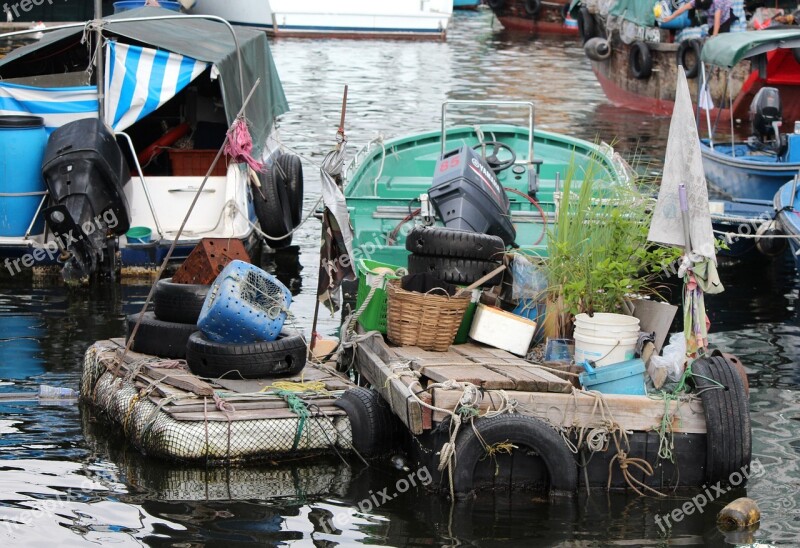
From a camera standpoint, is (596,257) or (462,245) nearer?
(596,257)

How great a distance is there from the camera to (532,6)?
48.7 meters

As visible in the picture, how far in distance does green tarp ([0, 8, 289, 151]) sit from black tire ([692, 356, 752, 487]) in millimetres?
7945

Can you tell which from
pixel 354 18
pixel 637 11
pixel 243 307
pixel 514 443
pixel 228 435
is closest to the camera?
pixel 514 443

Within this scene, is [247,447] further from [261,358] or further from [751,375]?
[751,375]

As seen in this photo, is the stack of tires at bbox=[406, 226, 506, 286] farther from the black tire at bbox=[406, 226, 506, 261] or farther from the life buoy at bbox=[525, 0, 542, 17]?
the life buoy at bbox=[525, 0, 542, 17]

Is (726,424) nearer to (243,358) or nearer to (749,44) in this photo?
(243,358)

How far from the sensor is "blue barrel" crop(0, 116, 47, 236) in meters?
13.1

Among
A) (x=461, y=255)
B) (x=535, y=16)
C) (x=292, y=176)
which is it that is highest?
(x=461, y=255)

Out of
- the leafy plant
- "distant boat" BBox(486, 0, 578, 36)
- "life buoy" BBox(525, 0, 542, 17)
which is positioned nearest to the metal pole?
the leafy plant

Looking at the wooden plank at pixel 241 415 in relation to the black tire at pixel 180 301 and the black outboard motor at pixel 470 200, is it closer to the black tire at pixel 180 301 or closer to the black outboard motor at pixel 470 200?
the black tire at pixel 180 301

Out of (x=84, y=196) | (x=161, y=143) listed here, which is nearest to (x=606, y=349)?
(x=84, y=196)

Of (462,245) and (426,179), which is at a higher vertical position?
(462,245)

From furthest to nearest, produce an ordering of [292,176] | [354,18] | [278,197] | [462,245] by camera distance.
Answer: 1. [354,18]
2. [292,176]
3. [278,197]
4. [462,245]

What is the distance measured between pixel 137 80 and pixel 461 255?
592 cm
